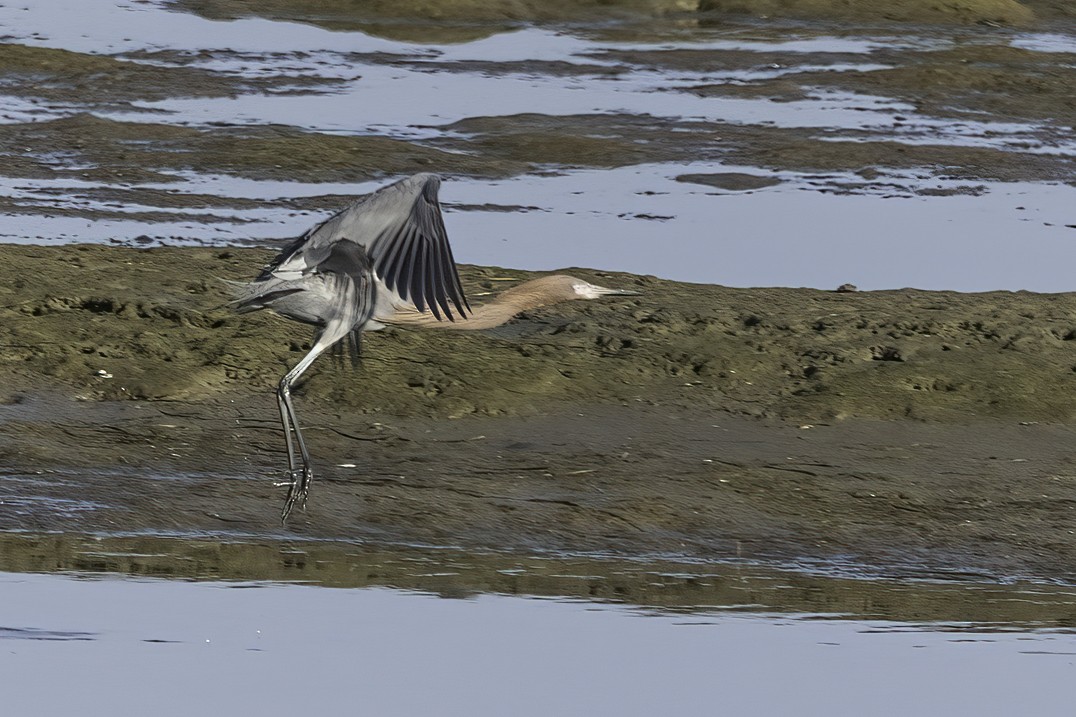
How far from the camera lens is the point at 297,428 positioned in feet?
24.8

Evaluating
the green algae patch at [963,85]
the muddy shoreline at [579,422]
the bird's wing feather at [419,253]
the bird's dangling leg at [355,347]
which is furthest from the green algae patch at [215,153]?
the bird's wing feather at [419,253]

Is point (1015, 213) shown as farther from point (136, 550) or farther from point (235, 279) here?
point (136, 550)

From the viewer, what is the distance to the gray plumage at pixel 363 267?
23.5ft

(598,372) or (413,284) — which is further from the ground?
(413,284)

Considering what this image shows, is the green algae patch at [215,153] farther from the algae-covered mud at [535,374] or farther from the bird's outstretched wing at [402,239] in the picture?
the bird's outstretched wing at [402,239]

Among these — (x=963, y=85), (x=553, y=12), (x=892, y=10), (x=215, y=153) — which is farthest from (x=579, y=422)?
→ (x=892, y=10)

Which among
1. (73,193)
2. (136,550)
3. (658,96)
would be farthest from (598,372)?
(658,96)

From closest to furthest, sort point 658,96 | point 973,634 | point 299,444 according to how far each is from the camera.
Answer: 1. point 973,634
2. point 299,444
3. point 658,96

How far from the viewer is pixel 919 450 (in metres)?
8.60

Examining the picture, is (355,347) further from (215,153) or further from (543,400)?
(215,153)

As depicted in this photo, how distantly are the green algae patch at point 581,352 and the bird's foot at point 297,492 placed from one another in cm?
134

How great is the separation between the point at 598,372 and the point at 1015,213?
638cm

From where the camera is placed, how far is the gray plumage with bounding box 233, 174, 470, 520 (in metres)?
7.16

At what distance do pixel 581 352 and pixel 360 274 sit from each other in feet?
7.54
